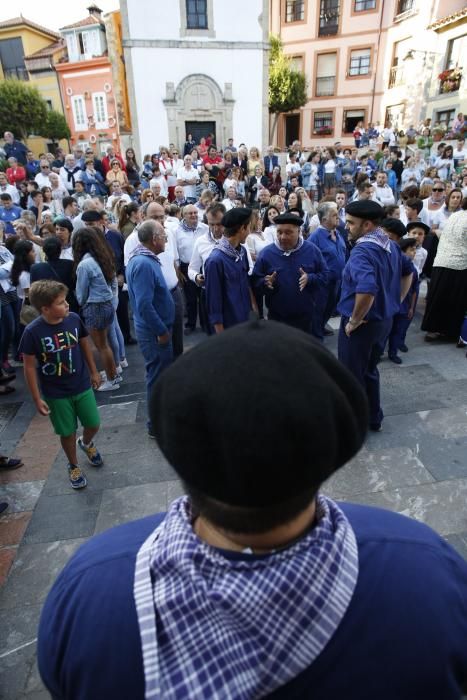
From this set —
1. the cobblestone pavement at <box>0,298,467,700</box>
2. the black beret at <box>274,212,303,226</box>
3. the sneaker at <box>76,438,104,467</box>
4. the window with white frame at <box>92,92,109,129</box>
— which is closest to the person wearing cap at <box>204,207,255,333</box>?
the black beret at <box>274,212,303,226</box>

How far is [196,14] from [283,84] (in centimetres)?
987

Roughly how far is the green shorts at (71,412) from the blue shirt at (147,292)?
0.76 metres

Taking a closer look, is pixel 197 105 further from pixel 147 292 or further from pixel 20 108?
pixel 147 292

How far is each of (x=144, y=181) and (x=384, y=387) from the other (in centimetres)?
1114

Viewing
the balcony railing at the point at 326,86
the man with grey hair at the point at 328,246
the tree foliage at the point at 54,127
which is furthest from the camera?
the balcony railing at the point at 326,86

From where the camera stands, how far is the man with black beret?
2.12ft

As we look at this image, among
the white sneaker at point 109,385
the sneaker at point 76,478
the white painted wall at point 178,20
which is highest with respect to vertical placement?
the white painted wall at point 178,20

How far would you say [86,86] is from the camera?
31.7 metres

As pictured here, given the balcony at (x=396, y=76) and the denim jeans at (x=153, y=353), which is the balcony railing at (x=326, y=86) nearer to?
the balcony at (x=396, y=76)

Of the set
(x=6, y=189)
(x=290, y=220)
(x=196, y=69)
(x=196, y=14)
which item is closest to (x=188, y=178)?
(x=6, y=189)

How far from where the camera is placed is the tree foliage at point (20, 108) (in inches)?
1077

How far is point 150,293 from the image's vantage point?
367cm

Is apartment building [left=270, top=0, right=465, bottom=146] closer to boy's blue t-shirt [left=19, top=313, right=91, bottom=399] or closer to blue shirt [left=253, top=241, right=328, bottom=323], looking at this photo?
blue shirt [left=253, top=241, right=328, bottom=323]

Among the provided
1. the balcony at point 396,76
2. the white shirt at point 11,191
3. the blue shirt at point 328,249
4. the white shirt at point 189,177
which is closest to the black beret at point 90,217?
the blue shirt at point 328,249
